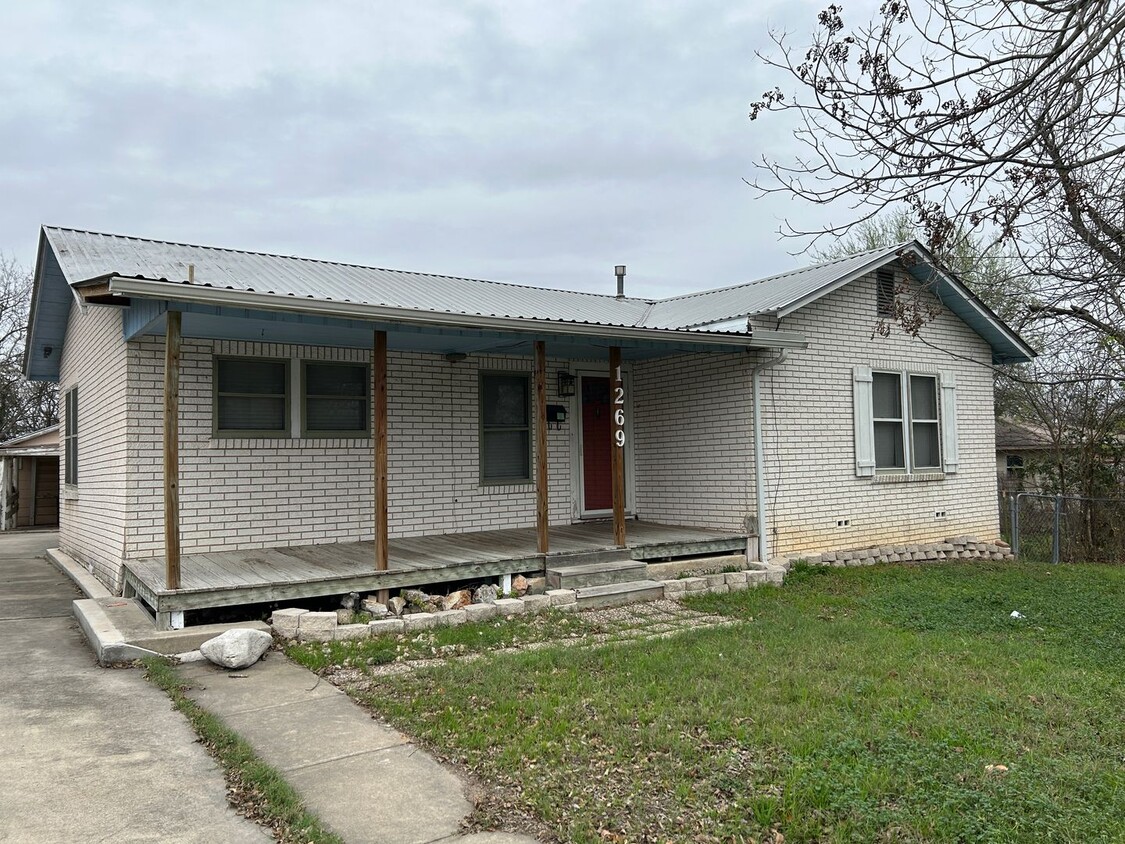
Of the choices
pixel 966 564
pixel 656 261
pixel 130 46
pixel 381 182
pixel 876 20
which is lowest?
pixel 966 564

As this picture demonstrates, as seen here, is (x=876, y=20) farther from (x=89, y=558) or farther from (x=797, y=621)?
(x=89, y=558)

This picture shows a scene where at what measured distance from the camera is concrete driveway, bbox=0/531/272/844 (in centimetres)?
328

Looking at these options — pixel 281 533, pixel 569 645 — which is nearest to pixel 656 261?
pixel 281 533

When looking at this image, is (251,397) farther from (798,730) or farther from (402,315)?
(798,730)

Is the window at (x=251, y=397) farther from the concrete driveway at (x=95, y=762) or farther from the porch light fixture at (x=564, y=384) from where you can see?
the porch light fixture at (x=564, y=384)

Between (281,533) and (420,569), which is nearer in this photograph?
(420,569)

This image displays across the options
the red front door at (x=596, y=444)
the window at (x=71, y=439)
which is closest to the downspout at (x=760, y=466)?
the red front door at (x=596, y=444)

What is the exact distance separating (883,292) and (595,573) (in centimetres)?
628

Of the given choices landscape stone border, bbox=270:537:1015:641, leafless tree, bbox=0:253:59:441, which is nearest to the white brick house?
landscape stone border, bbox=270:537:1015:641

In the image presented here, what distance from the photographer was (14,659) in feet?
19.5

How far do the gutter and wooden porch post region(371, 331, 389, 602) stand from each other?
0.44 meters

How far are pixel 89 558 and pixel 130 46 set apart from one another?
6.94 m

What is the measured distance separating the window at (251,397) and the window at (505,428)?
2452mm

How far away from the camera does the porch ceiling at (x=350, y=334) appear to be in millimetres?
6468
